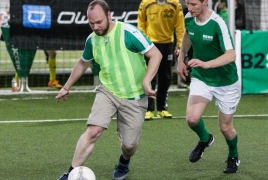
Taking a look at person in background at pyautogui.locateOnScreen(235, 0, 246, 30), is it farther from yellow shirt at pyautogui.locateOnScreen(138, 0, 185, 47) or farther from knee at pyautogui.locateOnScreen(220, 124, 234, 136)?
knee at pyautogui.locateOnScreen(220, 124, 234, 136)

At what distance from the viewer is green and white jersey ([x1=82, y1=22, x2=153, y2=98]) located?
20.9ft

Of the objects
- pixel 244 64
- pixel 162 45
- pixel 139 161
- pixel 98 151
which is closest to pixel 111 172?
pixel 139 161

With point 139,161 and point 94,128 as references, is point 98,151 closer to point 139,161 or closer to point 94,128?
point 139,161

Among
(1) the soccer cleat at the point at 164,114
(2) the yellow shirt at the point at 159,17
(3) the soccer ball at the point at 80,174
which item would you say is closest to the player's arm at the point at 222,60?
(3) the soccer ball at the point at 80,174

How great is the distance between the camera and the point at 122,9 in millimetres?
12562

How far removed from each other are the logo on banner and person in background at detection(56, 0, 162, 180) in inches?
232

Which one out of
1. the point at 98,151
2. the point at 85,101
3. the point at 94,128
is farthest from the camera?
the point at 85,101

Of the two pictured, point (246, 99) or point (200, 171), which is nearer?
point (200, 171)

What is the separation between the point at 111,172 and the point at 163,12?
12.8 feet

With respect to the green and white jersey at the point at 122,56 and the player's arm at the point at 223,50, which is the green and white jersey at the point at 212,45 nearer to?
the player's arm at the point at 223,50

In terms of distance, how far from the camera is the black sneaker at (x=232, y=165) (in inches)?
281

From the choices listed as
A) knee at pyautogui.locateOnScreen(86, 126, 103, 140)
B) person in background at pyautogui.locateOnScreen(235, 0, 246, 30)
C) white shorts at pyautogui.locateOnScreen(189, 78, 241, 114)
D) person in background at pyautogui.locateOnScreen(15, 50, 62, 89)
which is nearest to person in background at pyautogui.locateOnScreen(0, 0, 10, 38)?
person in background at pyautogui.locateOnScreen(15, 50, 62, 89)

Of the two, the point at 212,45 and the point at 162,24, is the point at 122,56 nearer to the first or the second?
the point at 212,45

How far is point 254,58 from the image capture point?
12.8 metres
